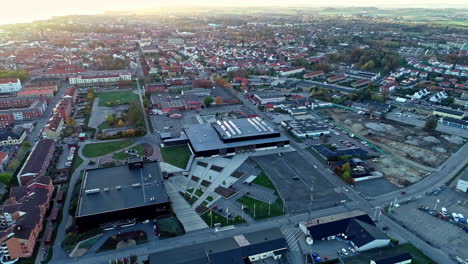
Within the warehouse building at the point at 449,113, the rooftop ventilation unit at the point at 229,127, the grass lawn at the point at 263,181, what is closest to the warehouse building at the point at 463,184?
the grass lawn at the point at 263,181

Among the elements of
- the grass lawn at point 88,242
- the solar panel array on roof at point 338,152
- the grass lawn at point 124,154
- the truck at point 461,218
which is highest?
the grass lawn at point 124,154

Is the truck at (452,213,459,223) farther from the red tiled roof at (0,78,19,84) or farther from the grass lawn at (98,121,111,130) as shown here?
the red tiled roof at (0,78,19,84)

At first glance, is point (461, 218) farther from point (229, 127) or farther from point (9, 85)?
point (9, 85)

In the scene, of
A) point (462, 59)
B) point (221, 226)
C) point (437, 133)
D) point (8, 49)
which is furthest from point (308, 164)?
point (8, 49)

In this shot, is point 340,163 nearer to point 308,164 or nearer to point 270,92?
point 308,164

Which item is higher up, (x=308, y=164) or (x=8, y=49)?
(x=8, y=49)

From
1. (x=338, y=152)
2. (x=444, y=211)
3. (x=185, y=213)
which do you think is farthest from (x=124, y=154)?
(x=444, y=211)

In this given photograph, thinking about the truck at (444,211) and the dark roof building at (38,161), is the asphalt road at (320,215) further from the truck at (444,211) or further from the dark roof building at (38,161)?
the dark roof building at (38,161)
